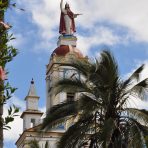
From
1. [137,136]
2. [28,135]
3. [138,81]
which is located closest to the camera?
[137,136]

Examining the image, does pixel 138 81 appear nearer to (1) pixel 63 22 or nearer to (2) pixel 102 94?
(2) pixel 102 94

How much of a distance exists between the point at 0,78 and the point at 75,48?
131 feet

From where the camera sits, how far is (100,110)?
18.0 m

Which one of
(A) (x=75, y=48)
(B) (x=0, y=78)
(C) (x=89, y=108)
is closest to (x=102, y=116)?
(C) (x=89, y=108)

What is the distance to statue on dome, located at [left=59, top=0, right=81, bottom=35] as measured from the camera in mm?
45997

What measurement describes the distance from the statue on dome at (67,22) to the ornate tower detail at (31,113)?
6.40m

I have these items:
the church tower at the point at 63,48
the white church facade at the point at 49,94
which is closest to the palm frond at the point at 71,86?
the white church facade at the point at 49,94

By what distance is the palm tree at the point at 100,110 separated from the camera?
17.7 meters

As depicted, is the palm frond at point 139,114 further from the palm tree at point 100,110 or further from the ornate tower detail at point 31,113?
the ornate tower detail at point 31,113

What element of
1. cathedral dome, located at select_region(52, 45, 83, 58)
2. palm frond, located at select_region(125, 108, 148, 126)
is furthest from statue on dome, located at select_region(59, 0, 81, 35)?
palm frond, located at select_region(125, 108, 148, 126)

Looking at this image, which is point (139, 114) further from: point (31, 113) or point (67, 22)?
point (67, 22)

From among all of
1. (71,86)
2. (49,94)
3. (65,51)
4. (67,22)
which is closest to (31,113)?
(49,94)

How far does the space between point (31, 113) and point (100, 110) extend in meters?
25.3

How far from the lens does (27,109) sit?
141 ft
